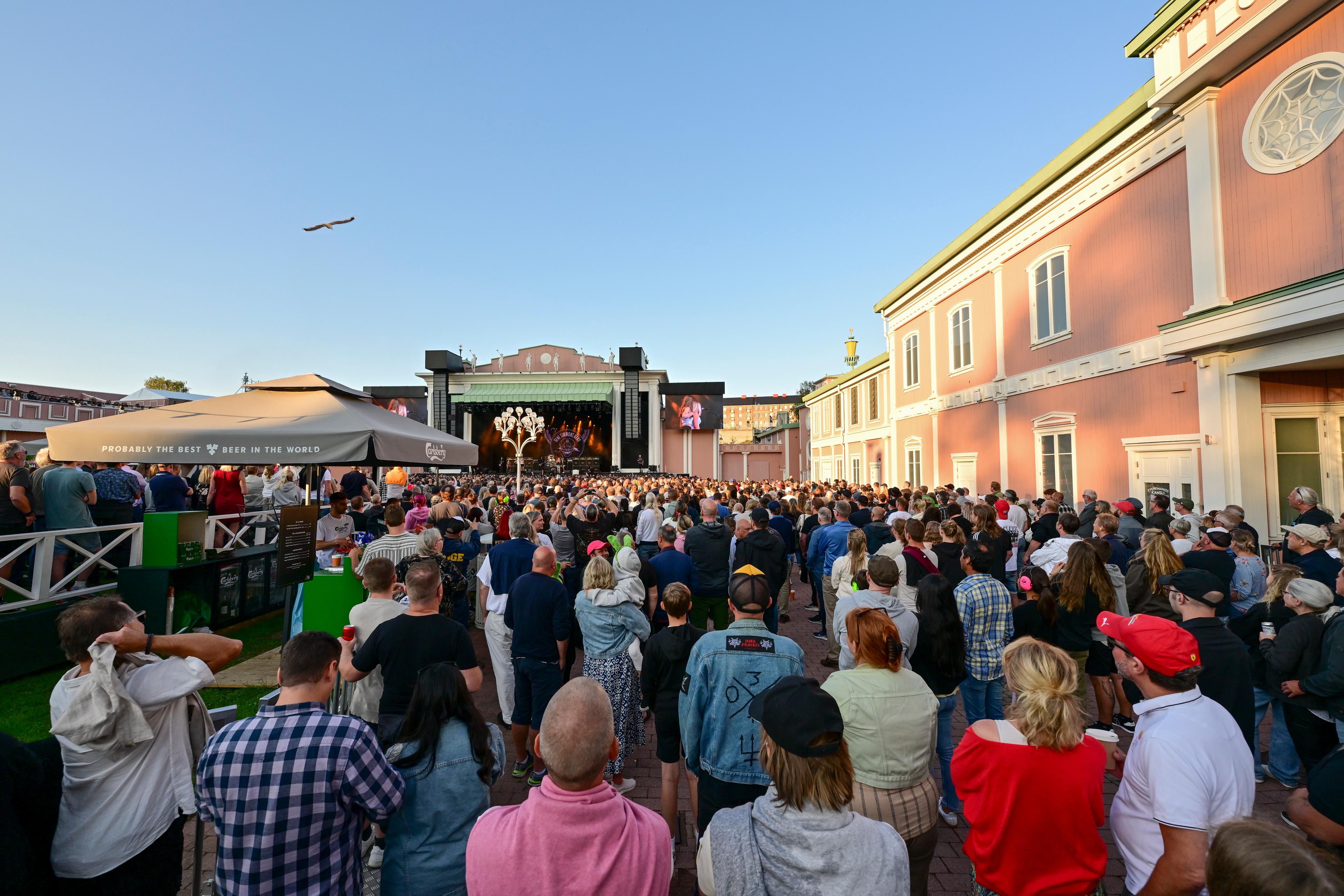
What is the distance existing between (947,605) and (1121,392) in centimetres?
935

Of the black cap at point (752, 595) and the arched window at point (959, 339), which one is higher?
the arched window at point (959, 339)

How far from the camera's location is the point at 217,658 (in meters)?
2.71

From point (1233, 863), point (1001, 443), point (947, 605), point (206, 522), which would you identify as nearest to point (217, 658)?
point (1233, 863)

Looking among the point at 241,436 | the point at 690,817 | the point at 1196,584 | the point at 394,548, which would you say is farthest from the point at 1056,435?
the point at 241,436

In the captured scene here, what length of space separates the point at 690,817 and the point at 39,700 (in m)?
6.19

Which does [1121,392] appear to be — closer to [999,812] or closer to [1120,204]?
[1120,204]

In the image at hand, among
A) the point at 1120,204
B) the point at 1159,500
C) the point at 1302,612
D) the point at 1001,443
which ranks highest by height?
the point at 1120,204

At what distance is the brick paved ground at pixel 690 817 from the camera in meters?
3.21

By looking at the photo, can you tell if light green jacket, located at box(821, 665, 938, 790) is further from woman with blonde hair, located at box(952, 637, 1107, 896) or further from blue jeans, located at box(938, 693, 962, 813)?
blue jeans, located at box(938, 693, 962, 813)

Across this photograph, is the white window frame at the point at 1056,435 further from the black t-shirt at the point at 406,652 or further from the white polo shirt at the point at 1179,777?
the black t-shirt at the point at 406,652

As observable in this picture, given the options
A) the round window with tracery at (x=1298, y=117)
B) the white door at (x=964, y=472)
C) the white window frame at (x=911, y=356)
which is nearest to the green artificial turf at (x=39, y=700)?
the round window with tracery at (x=1298, y=117)

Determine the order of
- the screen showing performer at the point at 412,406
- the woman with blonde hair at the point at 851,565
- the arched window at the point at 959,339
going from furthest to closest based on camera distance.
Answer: the screen showing performer at the point at 412,406 → the arched window at the point at 959,339 → the woman with blonde hair at the point at 851,565

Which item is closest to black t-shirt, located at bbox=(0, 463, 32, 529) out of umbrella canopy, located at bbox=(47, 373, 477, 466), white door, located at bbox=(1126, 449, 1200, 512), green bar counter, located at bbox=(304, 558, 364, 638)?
umbrella canopy, located at bbox=(47, 373, 477, 466)

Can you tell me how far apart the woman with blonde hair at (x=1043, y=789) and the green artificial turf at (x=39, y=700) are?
4855 mm
